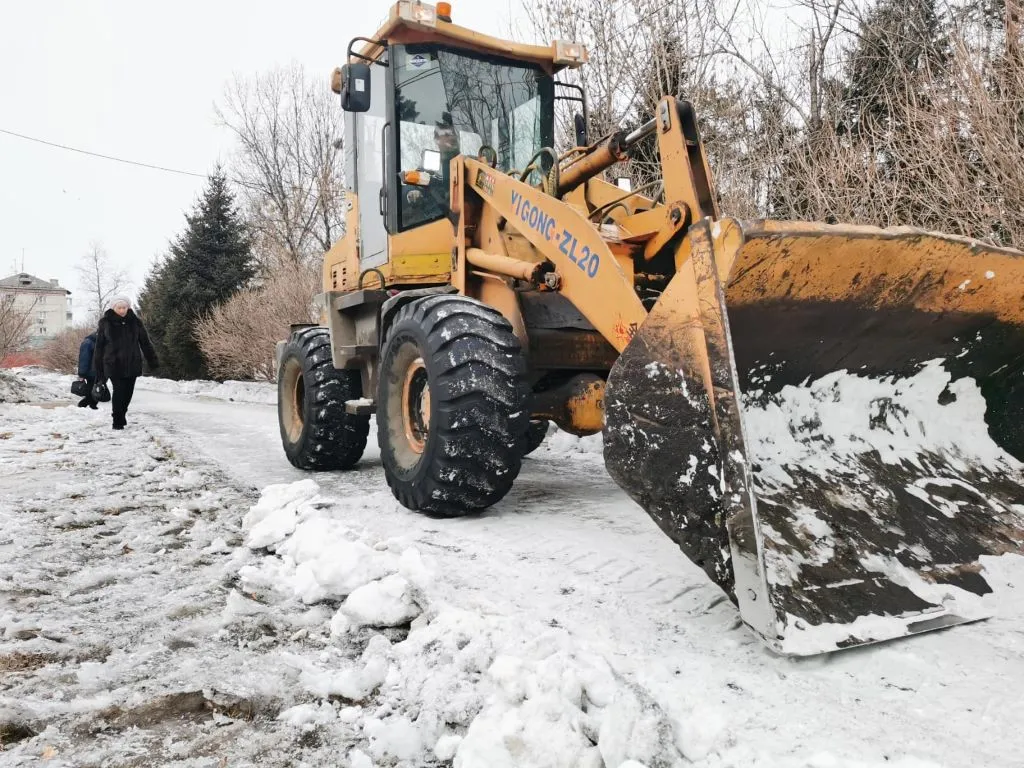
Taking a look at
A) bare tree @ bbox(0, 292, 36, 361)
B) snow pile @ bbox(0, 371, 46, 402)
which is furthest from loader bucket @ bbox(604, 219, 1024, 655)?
bare tree @ bbox(0, 292, 36, 361)

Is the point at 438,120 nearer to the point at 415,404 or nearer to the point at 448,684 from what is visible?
the point at 415,404

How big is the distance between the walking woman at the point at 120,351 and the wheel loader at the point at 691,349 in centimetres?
501

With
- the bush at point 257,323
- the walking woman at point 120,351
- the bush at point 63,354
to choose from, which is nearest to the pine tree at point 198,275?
the bush at point 257,323

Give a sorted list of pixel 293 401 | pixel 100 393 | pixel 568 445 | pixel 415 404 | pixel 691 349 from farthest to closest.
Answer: pixel 100 393 → pixel 568 445 → pixel 293 401 → pixel 415 404 → pixel 691 349

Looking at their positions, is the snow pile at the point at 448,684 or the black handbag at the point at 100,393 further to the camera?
the black handbag at the point at 100,393

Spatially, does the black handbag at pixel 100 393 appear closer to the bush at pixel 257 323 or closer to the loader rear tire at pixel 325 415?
the loader rear tire at pixel 325 415

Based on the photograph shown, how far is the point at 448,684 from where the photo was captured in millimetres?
2125

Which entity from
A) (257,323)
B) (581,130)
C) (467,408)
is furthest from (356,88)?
(257,323)

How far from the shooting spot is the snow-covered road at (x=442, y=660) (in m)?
1.81

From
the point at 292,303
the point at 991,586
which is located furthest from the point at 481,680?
the point at 292,303

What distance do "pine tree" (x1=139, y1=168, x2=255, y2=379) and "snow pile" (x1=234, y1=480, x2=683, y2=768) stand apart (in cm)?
2334

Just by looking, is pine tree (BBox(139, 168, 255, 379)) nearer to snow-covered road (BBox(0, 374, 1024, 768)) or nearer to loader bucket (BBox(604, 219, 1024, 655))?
snow-covered road (BBox(0, 374, 1024, 768))

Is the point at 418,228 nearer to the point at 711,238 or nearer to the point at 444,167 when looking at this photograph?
the point at 444,167

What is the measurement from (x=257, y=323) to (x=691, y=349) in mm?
18149
